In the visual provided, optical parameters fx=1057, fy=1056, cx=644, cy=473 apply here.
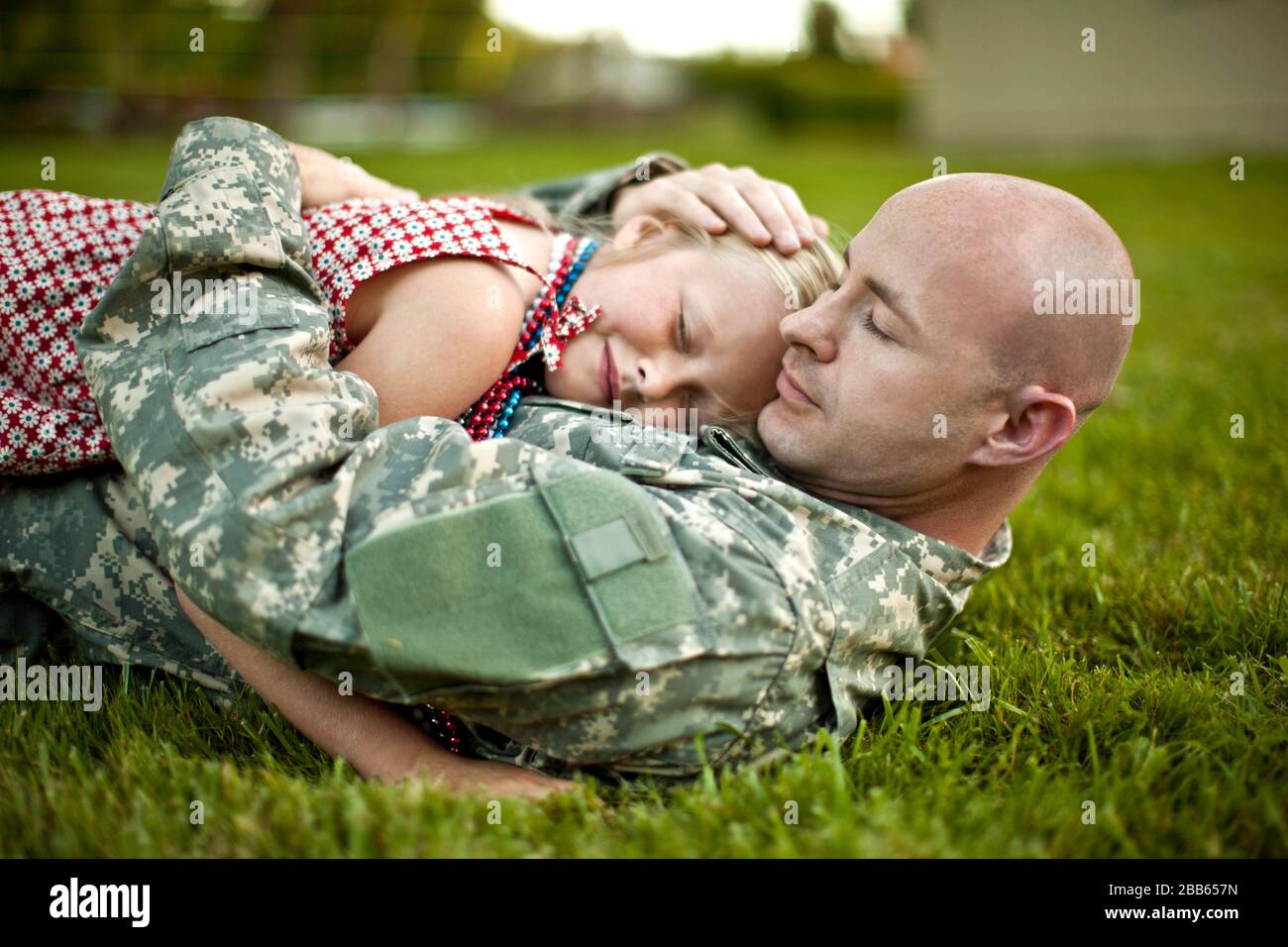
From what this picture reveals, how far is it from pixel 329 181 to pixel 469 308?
28.1 inches

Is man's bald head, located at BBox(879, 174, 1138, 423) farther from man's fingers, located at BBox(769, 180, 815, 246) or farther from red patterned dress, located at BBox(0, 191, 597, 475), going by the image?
red patterned dress, located at BBox(0, 191, 597, 475)

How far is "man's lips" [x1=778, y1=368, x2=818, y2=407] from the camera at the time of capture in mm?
2145

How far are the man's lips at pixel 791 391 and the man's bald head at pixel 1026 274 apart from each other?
0.34m

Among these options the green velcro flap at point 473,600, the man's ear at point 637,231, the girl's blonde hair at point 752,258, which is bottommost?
the green velcro flap at point 473,600

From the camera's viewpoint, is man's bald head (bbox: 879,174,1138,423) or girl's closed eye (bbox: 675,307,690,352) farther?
girl's closed eye (bbox: 675,307,690,352)

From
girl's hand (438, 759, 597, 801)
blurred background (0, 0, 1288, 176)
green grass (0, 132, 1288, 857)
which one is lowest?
girl's hand (438, 759, 597, 801)

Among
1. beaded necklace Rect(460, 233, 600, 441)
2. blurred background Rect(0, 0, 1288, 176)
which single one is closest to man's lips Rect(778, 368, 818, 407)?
beaded necklace Rect(460, 233, 600, 441)

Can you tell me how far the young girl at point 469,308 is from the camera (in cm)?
208

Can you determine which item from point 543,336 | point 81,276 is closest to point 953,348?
point 543,336

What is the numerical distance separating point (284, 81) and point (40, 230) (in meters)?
27.4

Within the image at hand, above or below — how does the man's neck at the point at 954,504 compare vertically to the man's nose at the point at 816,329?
below

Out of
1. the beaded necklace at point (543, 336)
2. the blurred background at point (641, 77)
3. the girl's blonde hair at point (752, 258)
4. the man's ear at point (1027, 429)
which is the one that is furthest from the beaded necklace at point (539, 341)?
the blurred background at point (641, 77)

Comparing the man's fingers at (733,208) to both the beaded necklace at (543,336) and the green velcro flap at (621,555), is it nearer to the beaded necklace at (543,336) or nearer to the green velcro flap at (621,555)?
the beaded necklace at (543,336)
